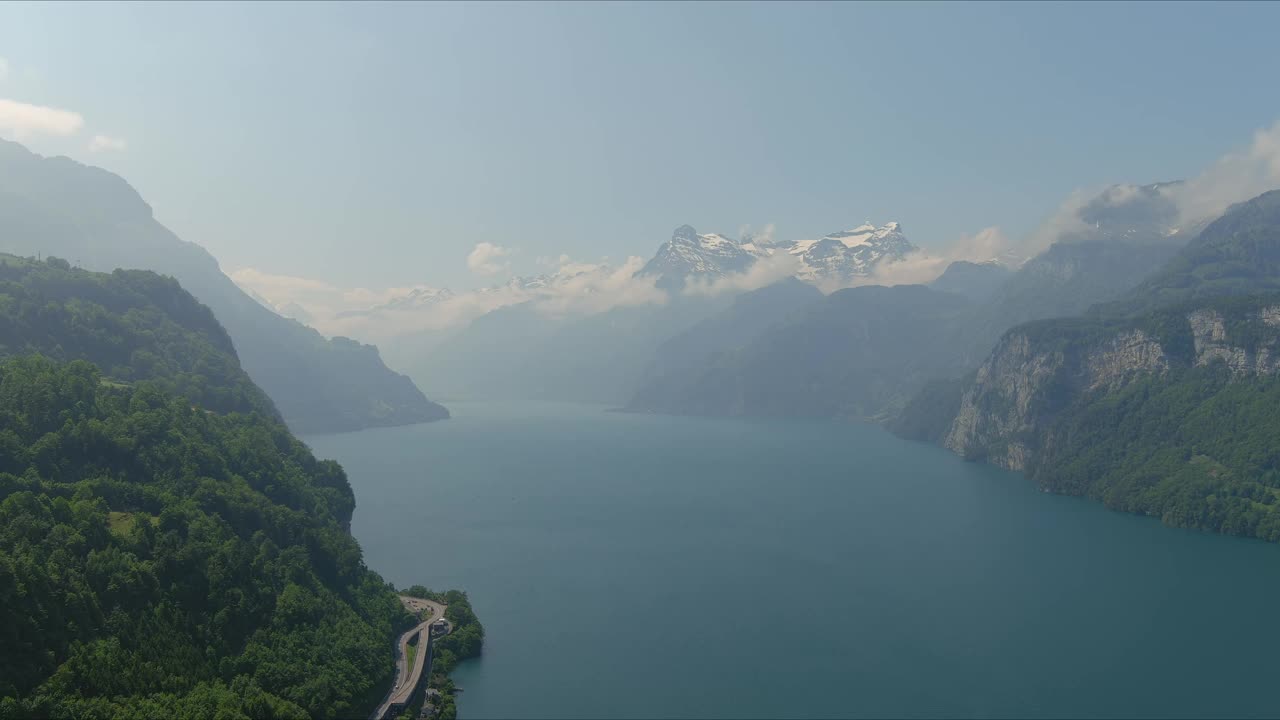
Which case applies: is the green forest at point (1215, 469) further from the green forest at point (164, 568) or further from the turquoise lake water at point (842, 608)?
the green forest at point (164, 568)

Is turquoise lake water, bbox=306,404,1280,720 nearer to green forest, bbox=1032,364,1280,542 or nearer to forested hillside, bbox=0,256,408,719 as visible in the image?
green forest, bbox=1032,364,1280,542

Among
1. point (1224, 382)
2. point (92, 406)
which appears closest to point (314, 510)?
point (92, 406)

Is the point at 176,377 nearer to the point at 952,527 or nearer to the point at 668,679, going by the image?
the point at 668,679

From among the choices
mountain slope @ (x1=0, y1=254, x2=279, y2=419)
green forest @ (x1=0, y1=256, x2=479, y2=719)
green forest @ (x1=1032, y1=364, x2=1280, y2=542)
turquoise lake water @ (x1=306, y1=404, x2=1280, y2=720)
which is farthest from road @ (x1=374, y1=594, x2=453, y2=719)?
green forest @ (x1=1032, y1=364, x2=1280, y2=542)

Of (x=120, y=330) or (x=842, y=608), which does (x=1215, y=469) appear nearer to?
(x=842, y=608)

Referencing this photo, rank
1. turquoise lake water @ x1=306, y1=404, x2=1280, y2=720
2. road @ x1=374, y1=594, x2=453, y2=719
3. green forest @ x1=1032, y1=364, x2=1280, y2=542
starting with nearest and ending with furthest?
1. road @ x1=374, y1=594, x2=453, y2=719
2. turquoise lake water @ x1=306, y1=404, x2=1280, y2=720
3. green forest @ x1=1032, y1=364, x2=1280, y2=542

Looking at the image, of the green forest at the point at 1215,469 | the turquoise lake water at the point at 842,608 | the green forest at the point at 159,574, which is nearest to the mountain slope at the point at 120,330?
the green forest at the point at 159,574
